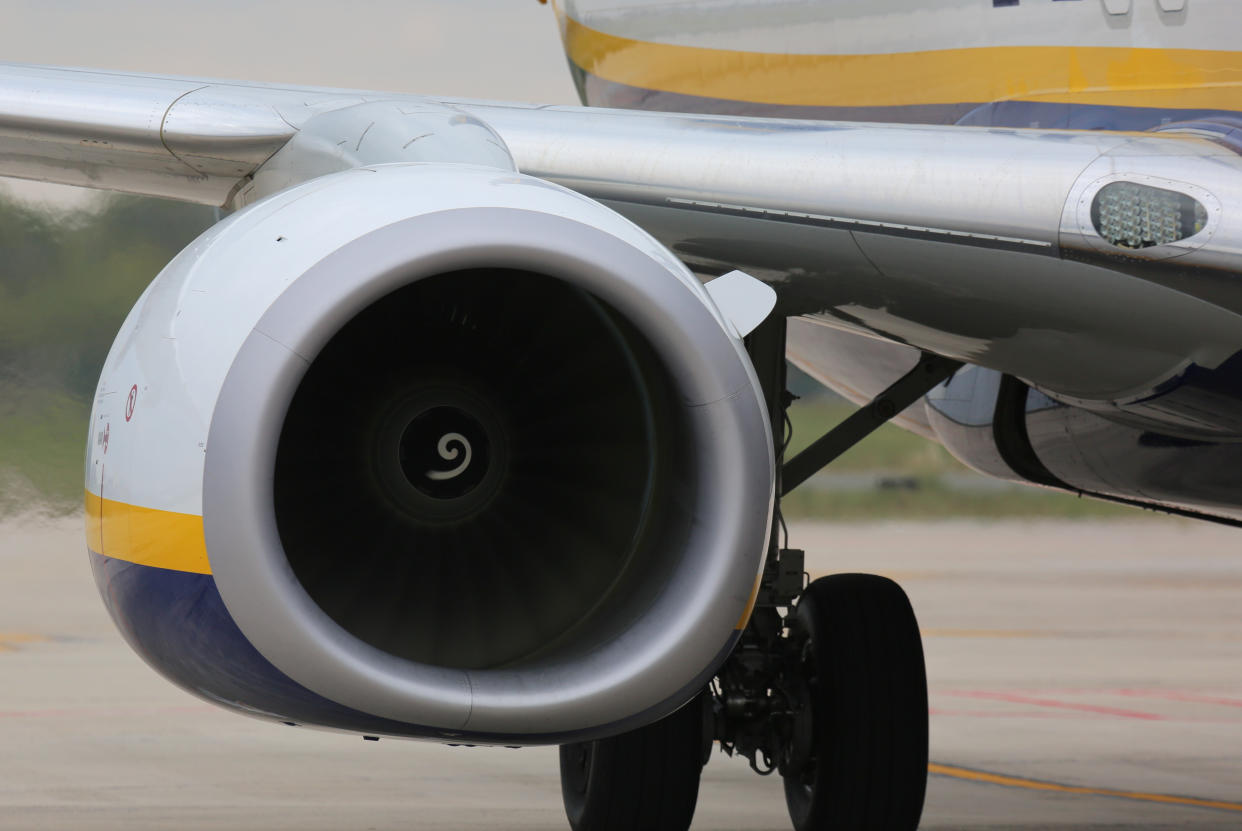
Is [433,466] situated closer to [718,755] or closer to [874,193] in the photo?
[874,193]

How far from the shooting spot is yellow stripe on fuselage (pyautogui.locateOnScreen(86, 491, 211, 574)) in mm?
2387

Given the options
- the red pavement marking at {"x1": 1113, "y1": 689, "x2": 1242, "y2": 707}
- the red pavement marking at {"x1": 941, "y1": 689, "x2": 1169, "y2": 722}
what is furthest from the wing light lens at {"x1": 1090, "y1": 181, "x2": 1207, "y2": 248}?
the red pavement marking at {"x1": 1113, "y1": 689, "x2": 1242, "y2": 707}

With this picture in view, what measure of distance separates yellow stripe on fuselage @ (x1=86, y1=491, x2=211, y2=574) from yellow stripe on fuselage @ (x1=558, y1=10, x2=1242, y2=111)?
209 cm

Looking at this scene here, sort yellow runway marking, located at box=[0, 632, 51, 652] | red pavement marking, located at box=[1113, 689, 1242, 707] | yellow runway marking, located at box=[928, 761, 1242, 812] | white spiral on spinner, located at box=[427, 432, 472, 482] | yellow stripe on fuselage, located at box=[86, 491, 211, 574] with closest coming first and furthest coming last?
yellow stripe on fuselage, located at box=[86, 491, 211, 574] → white spiral on spinner, located at box=[427, 432, 472, 482] → yellow runway marking, located at box=[928, 761, 1242, 812] → red pavement marking, located at box=[1113, 689, 1242, 707] → yellow runway marking, located at box=[0, 632, 51, 652]

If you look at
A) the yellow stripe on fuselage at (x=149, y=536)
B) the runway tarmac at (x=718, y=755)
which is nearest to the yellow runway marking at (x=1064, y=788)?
the runway tarmac at (x=718, y=755)

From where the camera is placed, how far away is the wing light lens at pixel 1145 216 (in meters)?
3.10

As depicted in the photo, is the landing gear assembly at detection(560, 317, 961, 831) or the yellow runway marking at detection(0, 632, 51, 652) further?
the yellow runway marking at detection(0, 632, 51, 652)

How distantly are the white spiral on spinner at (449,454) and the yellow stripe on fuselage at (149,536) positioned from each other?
1.74ft

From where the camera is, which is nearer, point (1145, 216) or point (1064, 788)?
point (1145, 216)

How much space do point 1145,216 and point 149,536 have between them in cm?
173

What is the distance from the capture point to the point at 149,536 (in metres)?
2.45

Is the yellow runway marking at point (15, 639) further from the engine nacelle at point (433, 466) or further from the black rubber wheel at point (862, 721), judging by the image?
the engine nacelle at point (433, 466)

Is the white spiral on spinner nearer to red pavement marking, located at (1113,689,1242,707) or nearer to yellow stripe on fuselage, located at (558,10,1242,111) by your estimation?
yellow stripe on fuselage, located at (558,10,1242,111)

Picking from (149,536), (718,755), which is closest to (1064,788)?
(718,755)
